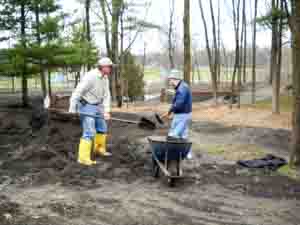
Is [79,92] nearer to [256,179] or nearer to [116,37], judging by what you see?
[256,179]

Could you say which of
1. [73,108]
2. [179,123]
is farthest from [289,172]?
[73,108]

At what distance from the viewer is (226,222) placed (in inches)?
171

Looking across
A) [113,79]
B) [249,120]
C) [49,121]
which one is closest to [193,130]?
[249,120]

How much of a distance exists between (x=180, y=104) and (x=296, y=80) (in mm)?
2017

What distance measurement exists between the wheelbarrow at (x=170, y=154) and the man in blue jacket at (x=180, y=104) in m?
0.79

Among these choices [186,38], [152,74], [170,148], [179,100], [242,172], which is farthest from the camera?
[152,74]

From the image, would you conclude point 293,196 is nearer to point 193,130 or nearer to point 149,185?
point 149,185

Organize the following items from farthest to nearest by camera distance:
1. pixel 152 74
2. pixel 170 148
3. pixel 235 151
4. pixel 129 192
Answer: pixel 152 74, pixel 235 151, pixel 170 148, pixel 129 192

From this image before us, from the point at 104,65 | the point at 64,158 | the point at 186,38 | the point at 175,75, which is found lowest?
the point at 64,158

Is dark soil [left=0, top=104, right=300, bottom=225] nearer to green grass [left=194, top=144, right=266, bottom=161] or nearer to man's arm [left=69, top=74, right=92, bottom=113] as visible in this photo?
green grass [left=194, top=144, right=266, bottom=161]

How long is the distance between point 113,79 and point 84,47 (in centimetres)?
790

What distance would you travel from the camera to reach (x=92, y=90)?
689 centimetres

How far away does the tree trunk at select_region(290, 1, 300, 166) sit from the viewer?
6.50 m

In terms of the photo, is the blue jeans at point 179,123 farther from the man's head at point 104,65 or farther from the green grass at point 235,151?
the man's head at point 104,65
